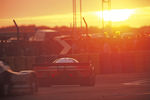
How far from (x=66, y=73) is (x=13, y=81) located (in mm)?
3689

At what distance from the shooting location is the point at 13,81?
1277cm

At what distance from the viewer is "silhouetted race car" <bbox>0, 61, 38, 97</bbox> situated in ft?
41.3

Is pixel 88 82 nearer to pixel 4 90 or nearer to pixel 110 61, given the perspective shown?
pixel 4 90

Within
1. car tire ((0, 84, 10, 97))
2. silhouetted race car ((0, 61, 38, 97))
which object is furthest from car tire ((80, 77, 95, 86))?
car tire ((0, 84, 10, 97))

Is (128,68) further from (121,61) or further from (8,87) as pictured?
(8,87)

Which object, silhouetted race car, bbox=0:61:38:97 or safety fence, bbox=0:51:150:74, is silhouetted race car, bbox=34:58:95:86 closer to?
silhouetted race car, bbox=0:61:38:97

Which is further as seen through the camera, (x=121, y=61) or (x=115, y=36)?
(x=115, y=36)

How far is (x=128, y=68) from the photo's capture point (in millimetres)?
25250

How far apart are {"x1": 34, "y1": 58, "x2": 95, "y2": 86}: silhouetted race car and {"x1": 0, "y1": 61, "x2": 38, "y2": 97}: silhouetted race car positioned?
2.86 m

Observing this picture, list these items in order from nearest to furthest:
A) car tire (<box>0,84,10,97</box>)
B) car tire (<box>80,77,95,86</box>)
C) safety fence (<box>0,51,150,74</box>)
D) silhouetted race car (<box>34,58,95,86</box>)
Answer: car tire (<box>0,84,10,97</box>)
silhouetted race car (<box>34,58,95,86</box>)
car tire (<box>80,77,95,86</box>)
safety fence (<box>0,51,150,74</box>)

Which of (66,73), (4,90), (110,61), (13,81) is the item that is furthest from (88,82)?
(110,61)

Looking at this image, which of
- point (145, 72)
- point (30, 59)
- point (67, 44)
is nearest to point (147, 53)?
point (145, 72)

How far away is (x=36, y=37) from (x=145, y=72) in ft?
85.5

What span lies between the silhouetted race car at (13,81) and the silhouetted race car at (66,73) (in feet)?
9.39
